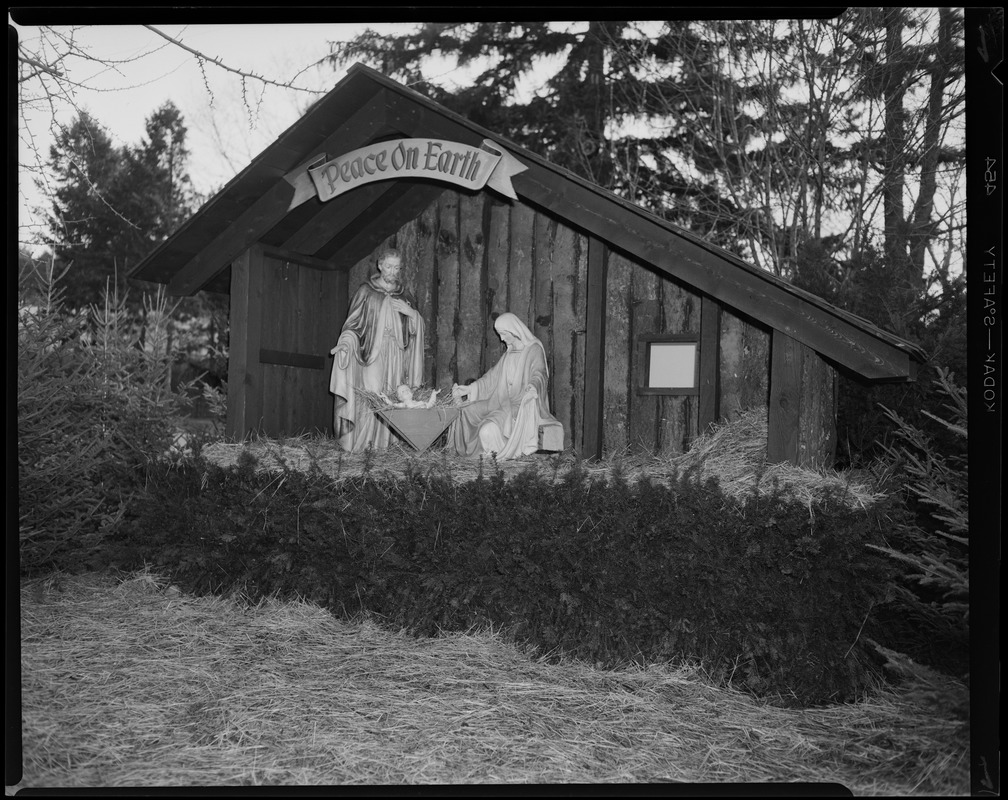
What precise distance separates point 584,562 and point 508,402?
1.84 metres

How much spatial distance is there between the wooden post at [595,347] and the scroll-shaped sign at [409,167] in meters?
0.87

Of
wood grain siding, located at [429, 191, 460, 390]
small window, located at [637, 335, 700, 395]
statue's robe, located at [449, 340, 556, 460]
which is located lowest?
statue's robe, located at [449, 340, 556, 460]

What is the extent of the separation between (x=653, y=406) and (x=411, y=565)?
223cm

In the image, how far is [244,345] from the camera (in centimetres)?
781

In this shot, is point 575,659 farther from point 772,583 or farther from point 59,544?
point 59,544

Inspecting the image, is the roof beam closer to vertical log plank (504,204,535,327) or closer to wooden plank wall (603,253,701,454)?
vertical log plank (504,204,535,327)

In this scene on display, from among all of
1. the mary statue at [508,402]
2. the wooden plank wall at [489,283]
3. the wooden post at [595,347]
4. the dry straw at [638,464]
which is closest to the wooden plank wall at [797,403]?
the dry straw at [638,464]

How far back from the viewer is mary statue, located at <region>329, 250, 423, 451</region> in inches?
314

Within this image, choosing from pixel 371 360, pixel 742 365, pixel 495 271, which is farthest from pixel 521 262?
pixel 742 365

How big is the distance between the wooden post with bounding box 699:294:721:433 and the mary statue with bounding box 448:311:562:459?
3.66 feet

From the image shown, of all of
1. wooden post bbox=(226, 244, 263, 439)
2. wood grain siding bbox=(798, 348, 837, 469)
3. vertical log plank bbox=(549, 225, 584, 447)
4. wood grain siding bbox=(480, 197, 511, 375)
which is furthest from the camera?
wood grain siding bbox=(480, 197, 511, 375)

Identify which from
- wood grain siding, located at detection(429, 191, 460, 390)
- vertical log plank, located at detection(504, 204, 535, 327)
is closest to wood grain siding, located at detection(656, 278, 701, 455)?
vertical log plank, located at detection(504, 204, 535, 327)

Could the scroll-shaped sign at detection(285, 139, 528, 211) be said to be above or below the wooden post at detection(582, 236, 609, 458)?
above

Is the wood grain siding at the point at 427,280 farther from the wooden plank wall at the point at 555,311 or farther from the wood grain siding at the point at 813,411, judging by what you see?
the wood grain siding at the point at 813,411
